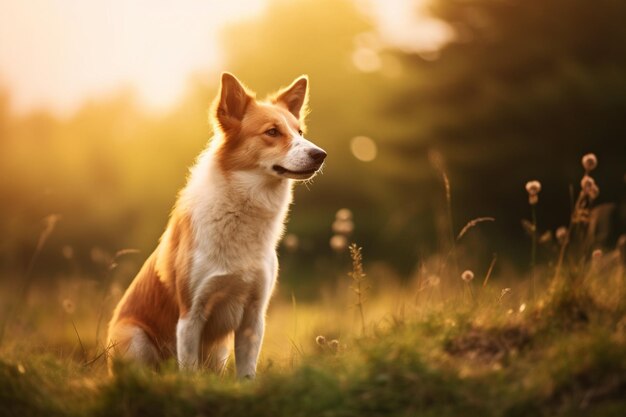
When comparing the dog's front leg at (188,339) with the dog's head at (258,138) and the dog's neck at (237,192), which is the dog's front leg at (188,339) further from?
the dog's head at (258,138)

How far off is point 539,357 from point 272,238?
2.29 m

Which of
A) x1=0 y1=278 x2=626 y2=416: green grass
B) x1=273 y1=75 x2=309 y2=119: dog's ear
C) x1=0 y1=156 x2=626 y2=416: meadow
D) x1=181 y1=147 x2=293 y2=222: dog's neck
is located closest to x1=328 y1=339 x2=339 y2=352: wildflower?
x1=0 y1=156 x2=626 y2=416: meadow

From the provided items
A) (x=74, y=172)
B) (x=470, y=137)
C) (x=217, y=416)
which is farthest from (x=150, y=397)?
(x=74, y=172)

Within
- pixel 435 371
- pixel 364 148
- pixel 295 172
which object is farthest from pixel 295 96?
pixel 364 148

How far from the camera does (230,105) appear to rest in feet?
17.7

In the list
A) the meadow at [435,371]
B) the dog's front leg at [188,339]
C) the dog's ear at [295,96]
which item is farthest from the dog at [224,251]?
the meadow at [435,371]

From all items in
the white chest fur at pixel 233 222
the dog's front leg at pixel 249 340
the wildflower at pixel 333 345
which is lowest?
the dog's front leg at pixel 249 340

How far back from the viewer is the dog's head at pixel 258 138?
511 centimetres

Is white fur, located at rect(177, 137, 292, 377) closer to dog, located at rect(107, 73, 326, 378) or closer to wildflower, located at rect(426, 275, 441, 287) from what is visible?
dog, located at rect(107, 73, 326, 378)

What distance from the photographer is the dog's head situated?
5.11m

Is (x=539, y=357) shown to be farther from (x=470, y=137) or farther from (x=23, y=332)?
(x=470, y=137)

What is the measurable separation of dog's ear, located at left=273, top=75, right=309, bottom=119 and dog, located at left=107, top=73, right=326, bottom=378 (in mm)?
412

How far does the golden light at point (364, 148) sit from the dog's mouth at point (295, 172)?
33.2 ft

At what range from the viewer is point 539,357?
3539 millimetres
